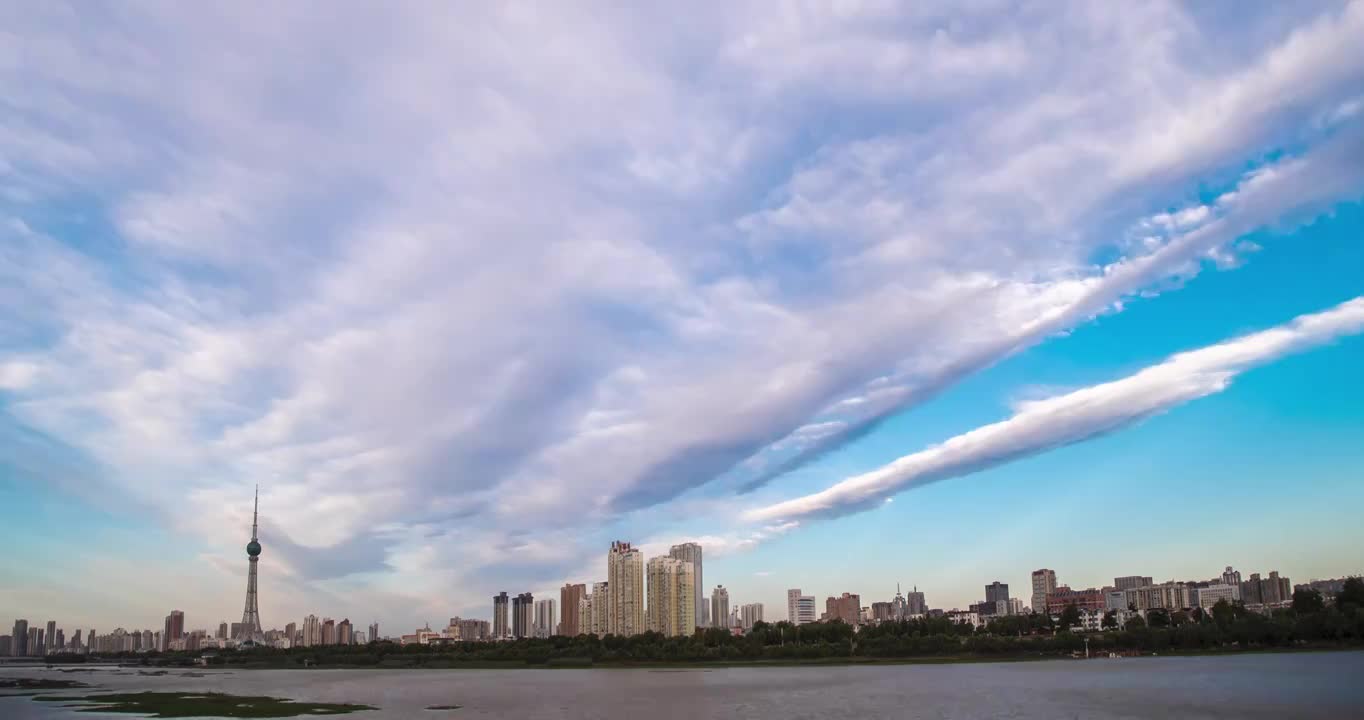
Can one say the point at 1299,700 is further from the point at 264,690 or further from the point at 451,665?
the point at 451,665

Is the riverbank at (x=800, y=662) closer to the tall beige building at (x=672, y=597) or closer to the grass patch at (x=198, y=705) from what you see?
the tall beige building at (x=672, y=597)

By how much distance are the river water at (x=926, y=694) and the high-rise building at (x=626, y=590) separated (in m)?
98.2

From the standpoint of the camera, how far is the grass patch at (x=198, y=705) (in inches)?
2224

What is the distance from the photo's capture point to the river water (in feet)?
148

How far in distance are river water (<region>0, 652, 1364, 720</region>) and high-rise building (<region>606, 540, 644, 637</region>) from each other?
98.2m

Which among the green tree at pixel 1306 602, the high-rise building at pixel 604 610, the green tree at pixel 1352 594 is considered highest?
the green tree at pixel 1352 594

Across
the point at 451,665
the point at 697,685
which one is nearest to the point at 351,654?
the point at 451,665

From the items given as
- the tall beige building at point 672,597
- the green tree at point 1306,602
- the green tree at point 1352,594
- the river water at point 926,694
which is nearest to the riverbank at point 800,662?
the river water at point 926,694

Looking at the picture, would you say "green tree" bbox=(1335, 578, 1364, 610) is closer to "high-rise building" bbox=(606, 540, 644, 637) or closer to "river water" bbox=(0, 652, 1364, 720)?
"river water" bbox=(0, 652, 1364, 720)

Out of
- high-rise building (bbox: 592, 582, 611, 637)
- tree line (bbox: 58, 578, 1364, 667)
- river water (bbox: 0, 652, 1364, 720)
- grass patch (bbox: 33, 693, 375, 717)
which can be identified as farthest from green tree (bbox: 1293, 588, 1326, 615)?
high-rise building (bbox: 592, 582, 611, 637)

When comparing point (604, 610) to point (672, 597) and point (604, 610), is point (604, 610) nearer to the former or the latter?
point (604, 610)

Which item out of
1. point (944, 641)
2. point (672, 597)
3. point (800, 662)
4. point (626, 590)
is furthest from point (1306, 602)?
point (626, 590)

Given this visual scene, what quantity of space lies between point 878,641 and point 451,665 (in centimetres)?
6917

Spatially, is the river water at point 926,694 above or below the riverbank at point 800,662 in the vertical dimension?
above
